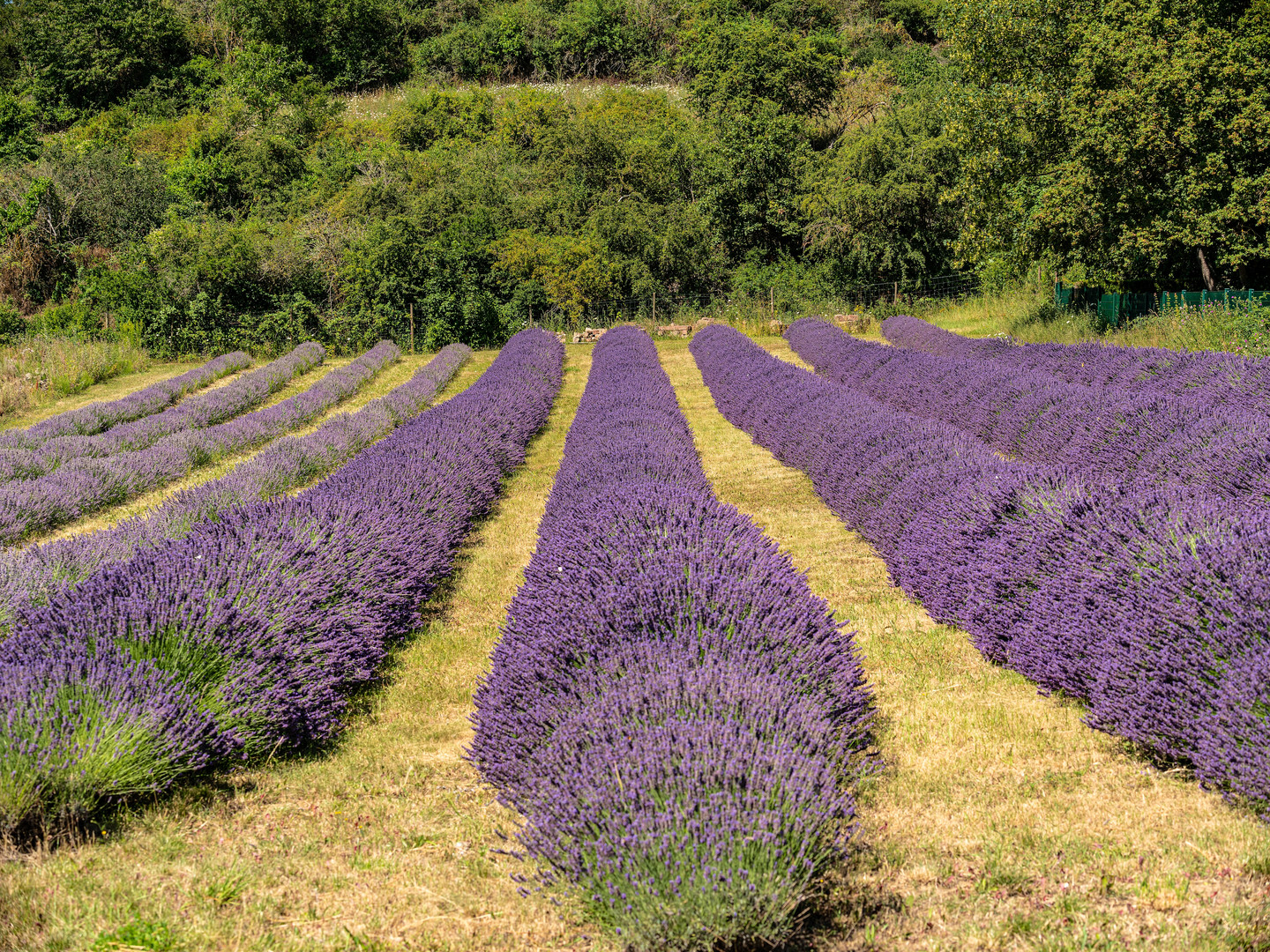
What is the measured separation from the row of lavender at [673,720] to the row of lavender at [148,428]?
8966 mm

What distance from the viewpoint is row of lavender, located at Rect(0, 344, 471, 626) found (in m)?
5.52

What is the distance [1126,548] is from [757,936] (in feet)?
9.17

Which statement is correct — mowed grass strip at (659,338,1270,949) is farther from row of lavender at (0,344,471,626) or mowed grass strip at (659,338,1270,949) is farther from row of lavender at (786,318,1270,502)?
row of lavender at (0,344,471,626)

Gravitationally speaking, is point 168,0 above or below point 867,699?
above

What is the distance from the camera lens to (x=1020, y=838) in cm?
329

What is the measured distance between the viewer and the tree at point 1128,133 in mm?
16375

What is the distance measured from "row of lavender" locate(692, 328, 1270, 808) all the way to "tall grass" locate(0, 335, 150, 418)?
18.1 meters

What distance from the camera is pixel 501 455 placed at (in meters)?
11.1

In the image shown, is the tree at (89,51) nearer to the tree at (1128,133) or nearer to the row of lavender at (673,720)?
the tree at (1128,133)

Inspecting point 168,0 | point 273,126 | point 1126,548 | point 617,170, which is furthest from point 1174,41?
point 168,0

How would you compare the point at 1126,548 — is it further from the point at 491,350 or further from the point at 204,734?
the point at 491,350

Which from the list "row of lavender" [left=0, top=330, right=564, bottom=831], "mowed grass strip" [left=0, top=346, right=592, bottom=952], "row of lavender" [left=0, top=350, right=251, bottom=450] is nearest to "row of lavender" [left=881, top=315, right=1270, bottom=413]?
"row of lavender" [left=0, top=330, right=564, bottom=831]

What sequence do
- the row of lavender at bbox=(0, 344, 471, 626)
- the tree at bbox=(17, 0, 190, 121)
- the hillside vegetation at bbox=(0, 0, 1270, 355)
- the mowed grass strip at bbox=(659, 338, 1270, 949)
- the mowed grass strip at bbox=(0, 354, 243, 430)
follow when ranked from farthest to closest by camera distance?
the tree at bbox=(17, 0, 190, 121) → the mowed grass strip at bbox=(0, 354, 243, 430) → the hillside vegetation at bbox=(0, 0, 1270, 355) → the row of lavender at bbox=(0, 344, 471, 626) → the mowed grass strip at bbox=(659, 338, 1270, 949)

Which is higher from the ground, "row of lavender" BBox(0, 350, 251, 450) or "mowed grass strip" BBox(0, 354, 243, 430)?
"row of lavender" BBox(0, 350, 251, 450)
